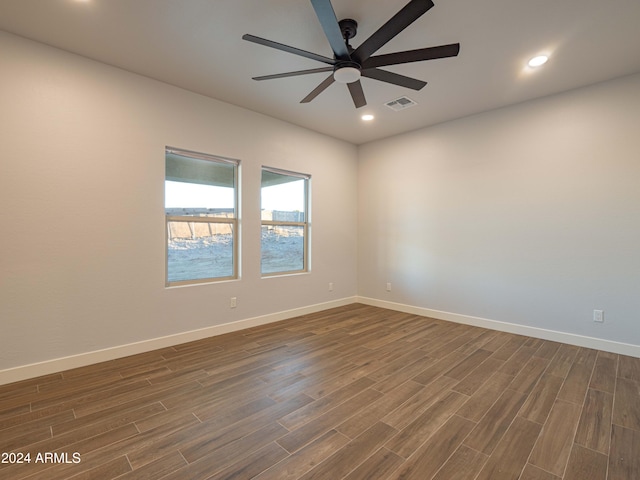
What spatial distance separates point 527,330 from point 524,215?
4.74 feet

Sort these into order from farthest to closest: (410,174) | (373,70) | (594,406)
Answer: (410,174) < (373,70) < (594,406)

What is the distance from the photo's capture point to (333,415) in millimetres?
2059

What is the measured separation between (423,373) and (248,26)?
3337mm

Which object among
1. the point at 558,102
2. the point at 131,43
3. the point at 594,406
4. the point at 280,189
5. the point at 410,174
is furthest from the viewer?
the point at 410,174

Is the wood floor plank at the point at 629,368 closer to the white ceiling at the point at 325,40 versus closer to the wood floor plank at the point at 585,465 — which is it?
the wood floor plank at the point at 585,465

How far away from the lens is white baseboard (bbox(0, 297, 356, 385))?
2570mm

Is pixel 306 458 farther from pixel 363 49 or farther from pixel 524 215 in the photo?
pixel 524 215

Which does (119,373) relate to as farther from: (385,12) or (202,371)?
(385,12)

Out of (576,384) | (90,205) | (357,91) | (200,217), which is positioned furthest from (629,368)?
(90,205)

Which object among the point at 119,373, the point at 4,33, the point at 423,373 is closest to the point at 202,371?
the point at 119,373

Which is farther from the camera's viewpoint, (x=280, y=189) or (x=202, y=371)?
(x=280, y=189)

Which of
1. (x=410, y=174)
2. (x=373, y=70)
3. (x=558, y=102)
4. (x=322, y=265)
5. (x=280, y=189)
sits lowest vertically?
(x=322, y=265)

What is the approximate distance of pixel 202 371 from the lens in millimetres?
2729

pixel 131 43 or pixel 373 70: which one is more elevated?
pixel 131 43
